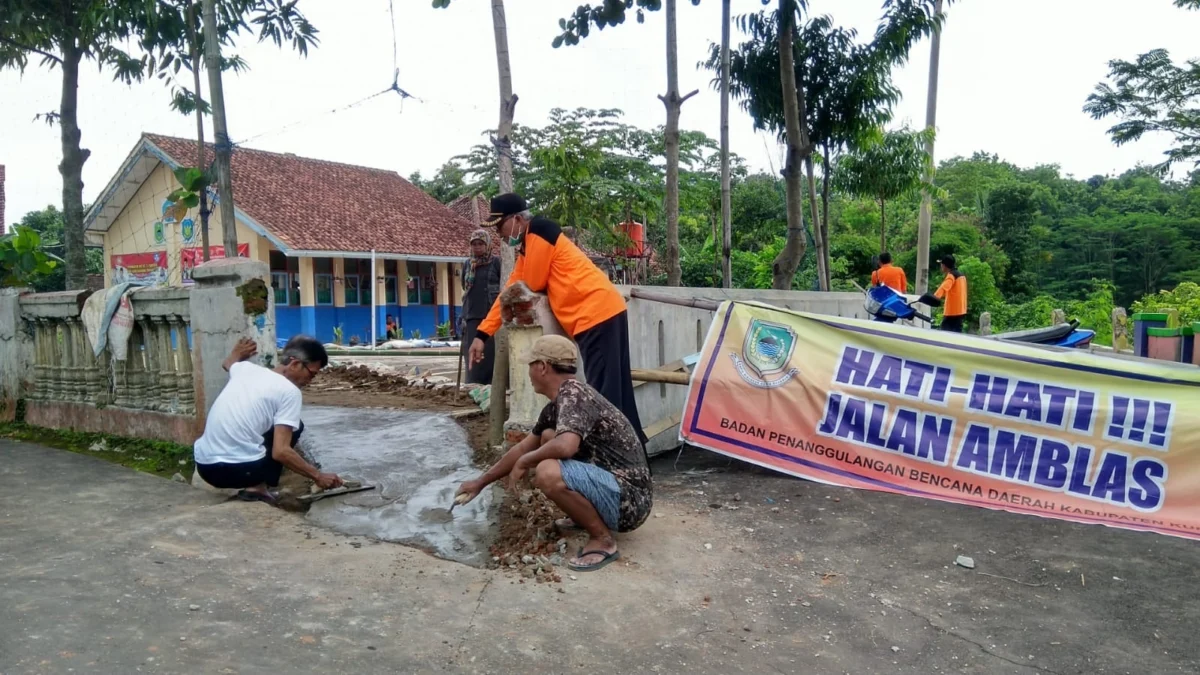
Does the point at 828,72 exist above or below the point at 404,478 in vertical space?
above

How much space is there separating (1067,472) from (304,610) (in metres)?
3.90

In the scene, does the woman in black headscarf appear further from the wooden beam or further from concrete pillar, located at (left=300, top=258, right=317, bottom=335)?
concrete pillar, located at (left=300, top=258, right=317, bottom=335)

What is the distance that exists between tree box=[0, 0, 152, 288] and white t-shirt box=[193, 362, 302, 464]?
8.92 metres

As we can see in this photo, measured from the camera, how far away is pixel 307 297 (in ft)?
71.7

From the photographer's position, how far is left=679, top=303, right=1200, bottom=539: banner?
14.6ft

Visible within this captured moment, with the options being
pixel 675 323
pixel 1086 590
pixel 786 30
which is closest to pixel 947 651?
pixel 1086 590

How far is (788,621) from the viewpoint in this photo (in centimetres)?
341

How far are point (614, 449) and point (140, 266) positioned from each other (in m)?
24.4

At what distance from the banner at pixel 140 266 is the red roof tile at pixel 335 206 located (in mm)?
3323

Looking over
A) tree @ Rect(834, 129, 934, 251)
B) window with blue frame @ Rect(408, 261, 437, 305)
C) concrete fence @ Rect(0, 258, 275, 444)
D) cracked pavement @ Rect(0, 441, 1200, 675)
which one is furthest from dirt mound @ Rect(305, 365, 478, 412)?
window with blue frame @ Rect(408, 261, 437, 305)

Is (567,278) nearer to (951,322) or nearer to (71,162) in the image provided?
(951,322)

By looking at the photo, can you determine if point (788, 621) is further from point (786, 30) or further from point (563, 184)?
point (563, 184)

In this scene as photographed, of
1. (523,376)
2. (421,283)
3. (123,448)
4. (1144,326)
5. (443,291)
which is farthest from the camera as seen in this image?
(443,291)

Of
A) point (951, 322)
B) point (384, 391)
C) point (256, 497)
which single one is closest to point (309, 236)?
point (384, 391)
